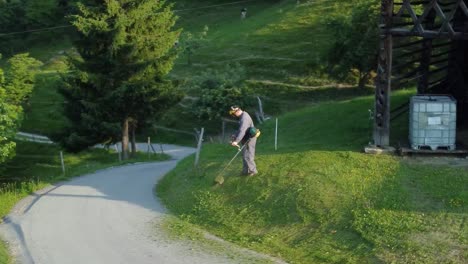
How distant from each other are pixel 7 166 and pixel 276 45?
81.3ft

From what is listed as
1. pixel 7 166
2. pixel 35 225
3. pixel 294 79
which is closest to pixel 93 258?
pixel 35 225

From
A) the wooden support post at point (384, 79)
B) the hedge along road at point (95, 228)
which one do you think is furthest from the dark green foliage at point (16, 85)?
the wooden support post at point (384, 79)

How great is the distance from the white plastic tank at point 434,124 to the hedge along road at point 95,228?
21.6 ft

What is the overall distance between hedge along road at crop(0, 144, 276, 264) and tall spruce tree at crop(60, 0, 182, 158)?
988 cm

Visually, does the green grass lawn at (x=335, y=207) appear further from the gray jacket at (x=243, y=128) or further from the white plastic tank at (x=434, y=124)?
the white plastic tank at (x=434, y=124)

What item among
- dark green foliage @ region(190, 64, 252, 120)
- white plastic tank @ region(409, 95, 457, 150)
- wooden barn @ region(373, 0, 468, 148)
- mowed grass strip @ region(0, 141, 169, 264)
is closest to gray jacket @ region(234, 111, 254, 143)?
wooden barn @ region(373, 0, 468, 148)

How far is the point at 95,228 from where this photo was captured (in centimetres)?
1230

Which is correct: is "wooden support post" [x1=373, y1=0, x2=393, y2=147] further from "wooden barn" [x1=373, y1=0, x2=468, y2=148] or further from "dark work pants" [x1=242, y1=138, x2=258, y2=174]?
"dark work pants" [x1=242, y1=138, x2=258, y2=174]

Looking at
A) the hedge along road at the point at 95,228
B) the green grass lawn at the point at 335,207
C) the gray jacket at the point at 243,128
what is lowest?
the hedge along road at the point at 95,228

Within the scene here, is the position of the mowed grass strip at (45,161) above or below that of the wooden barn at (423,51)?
below

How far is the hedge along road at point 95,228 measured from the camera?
34.4ft

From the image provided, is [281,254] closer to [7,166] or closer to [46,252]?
[46,252]

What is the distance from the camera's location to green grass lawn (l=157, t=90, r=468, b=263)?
32.2 feet

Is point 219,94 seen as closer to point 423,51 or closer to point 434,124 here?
point 423,51
